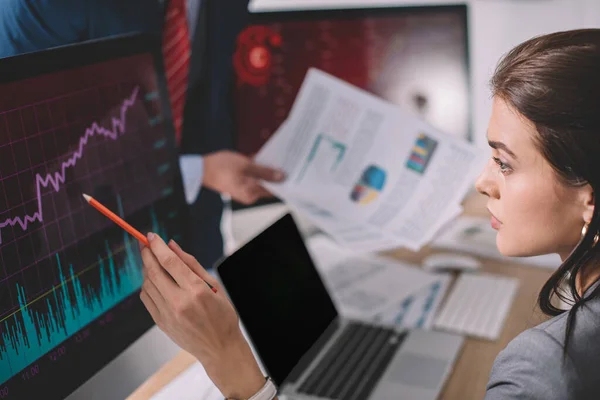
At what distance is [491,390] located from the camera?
750 mm

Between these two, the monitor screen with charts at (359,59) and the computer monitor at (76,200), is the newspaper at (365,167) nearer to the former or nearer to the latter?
the monitor screen with charts at (359,59)

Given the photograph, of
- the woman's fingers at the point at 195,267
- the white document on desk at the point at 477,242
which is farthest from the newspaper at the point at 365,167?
the woman's fingers at the point at 195,267

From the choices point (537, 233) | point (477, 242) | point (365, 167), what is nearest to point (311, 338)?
point (365, 167)

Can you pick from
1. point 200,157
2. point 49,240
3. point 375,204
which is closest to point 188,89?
point 200,157

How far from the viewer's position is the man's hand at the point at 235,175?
4.39ft

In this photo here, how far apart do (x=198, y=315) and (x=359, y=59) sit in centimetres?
97

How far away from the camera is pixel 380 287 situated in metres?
1.37

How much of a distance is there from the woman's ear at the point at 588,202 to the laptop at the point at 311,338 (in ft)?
1.32

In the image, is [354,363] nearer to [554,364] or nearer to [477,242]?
[554,364]

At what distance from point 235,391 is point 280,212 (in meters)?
1.01

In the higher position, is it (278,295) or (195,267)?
(195,267)

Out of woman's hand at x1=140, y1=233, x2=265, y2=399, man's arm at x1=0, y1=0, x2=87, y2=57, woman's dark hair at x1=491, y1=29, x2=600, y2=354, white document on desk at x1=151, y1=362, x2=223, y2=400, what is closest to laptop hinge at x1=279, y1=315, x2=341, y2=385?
white document on desk at x1=151, y1=362, x2=223, y2=400

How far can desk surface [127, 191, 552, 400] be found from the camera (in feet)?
3.39

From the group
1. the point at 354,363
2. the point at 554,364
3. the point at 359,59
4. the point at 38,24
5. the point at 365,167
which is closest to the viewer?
the point at 554,364
